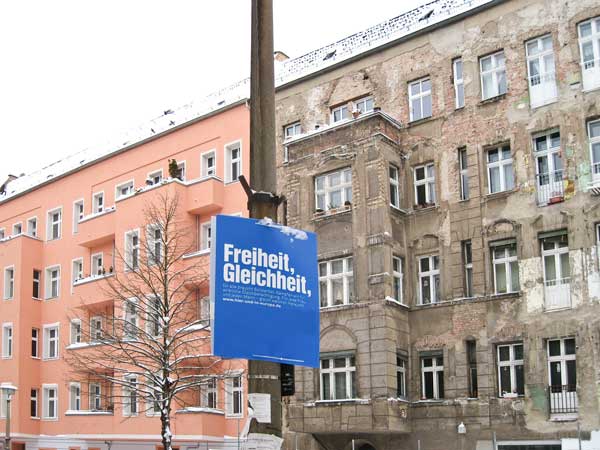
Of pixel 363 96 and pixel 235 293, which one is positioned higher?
pixel 363 96

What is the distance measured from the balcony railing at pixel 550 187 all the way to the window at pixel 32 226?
27.4 metres

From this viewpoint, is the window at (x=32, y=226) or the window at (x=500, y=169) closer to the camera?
the window at (x=500, y=169)

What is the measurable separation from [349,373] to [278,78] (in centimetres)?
1206

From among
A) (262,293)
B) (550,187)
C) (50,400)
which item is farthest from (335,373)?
(262,293)

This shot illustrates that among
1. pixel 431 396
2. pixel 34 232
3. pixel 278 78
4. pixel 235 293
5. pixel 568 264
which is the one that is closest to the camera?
pixel 235 293

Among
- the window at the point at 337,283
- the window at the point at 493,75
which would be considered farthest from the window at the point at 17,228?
the window at the point at 493,75

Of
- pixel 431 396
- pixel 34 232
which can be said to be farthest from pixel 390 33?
pixel 34 232

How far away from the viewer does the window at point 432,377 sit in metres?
27.3

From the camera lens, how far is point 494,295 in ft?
86.3

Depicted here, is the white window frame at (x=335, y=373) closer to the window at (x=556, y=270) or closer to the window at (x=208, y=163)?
the window at (x=556, y=270)

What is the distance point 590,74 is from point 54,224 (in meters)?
27.3

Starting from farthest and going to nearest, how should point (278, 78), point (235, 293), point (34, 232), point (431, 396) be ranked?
point (34, 232), point (278, 78), point (431, 396), point (235, 293)

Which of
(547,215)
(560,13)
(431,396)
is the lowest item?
(431,396)

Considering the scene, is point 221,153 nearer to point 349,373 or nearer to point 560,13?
point 349,373
